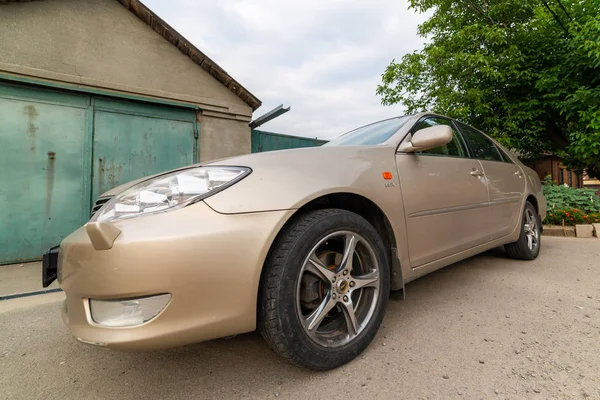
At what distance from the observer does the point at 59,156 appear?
3.89 meters

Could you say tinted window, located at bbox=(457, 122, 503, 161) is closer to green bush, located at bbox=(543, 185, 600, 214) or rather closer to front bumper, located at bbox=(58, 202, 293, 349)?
front bumper, located at bbox=(58, 202, 293, 349)

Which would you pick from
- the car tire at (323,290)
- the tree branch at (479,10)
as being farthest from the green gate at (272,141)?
the tree branch at (479,10)

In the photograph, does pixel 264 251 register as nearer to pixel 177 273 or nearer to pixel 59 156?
pixel 177 273

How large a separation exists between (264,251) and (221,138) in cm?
465

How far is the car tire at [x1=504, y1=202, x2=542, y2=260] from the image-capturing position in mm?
2961

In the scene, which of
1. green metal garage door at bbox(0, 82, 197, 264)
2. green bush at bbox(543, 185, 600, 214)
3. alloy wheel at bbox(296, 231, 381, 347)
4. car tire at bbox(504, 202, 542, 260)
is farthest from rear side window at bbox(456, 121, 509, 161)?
green metal garage door at bbox(0, 82, 197, 264)

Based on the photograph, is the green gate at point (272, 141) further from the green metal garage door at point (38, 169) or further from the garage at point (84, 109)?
the green metal garage door at point (38, 169)

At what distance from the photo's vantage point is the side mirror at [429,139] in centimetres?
171

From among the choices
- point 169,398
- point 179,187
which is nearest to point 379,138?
point 179,187

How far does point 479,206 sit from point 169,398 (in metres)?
2.46

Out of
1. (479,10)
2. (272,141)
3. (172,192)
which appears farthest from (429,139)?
(479,10)

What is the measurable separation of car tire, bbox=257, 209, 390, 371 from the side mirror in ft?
2.27

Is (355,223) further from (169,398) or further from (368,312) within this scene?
(169,398)

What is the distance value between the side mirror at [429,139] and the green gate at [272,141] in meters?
4.44
